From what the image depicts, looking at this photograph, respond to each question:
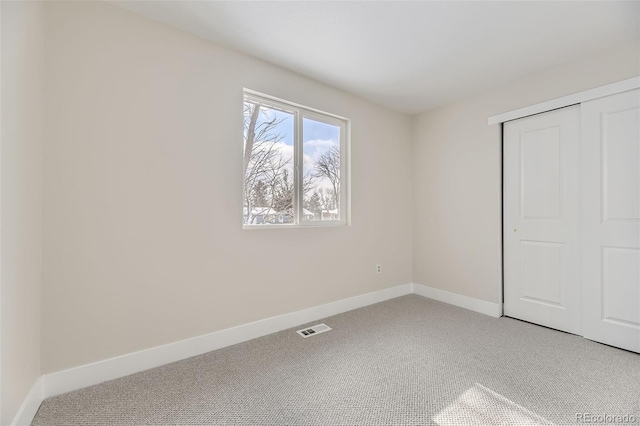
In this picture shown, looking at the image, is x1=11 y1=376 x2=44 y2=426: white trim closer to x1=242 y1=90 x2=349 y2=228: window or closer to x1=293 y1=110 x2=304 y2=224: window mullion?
x1=242 y1=90 x2=349 y2=228: window

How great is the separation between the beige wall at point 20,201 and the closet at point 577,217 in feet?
12.6

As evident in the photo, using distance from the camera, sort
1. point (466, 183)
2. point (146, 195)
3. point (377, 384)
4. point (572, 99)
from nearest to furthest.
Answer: point (377, 384) < point (146, 195) < point (572, 99) < point (466, 183)

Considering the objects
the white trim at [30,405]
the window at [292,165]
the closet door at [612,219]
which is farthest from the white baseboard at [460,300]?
the white trim at [30,405]

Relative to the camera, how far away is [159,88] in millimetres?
2037

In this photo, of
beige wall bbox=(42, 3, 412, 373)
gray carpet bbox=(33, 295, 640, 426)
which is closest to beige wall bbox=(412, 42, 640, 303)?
gray carpet bbox=(33, 295, 640, 426)

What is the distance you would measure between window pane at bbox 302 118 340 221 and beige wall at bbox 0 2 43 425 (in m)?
1.96

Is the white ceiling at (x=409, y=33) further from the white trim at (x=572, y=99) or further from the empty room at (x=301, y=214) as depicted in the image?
the white trim at (x=572, y=99)

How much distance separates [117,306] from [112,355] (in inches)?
12.7

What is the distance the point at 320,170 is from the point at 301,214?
1.82ft

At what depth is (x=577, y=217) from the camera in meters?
2.53

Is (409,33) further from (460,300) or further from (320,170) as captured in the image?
(460,300)

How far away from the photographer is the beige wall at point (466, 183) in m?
2.78

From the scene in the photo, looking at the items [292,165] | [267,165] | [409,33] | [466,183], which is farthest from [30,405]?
[466,183]

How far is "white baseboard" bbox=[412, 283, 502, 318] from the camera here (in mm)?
3035
